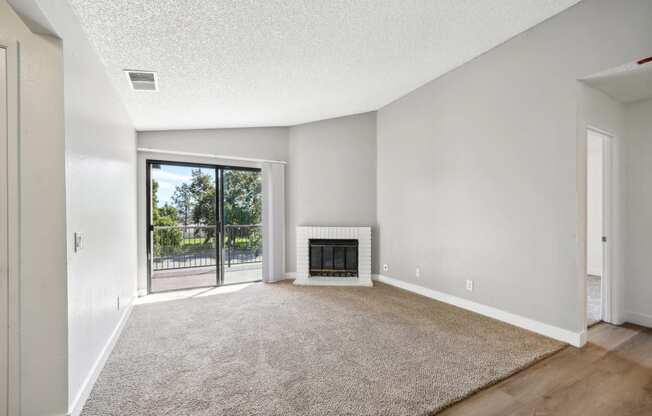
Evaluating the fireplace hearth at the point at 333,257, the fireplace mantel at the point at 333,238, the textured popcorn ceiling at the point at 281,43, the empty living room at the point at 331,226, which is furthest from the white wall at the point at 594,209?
the fireplace hearth at the point at 333,257

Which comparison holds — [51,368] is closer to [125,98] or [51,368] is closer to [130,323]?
[130,323]

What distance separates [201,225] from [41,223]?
10.4ft

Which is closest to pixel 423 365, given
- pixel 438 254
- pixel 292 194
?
pixel 438 254

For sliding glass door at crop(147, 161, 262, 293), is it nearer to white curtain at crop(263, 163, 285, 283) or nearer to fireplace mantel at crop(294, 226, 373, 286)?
white curtain at crop(263, 163, 285, 283)

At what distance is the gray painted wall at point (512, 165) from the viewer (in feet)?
8.51

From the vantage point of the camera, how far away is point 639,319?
120 inches

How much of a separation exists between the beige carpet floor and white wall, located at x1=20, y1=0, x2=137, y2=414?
0.25 metres

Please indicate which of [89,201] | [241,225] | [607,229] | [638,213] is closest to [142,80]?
[89,201]

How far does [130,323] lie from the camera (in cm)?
327

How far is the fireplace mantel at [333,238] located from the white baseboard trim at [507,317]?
0.64 metres

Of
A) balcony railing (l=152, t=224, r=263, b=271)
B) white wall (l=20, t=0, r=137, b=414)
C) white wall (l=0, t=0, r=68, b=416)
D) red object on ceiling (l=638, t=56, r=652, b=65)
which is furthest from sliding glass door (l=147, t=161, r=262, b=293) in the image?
red object on ceiling (l=638, t=56, r=652, b=65)

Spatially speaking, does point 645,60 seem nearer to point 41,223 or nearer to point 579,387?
point 579,387

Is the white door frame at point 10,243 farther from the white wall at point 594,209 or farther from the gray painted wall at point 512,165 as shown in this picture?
the white wall at point 594,209

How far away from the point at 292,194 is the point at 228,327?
8.64ft
